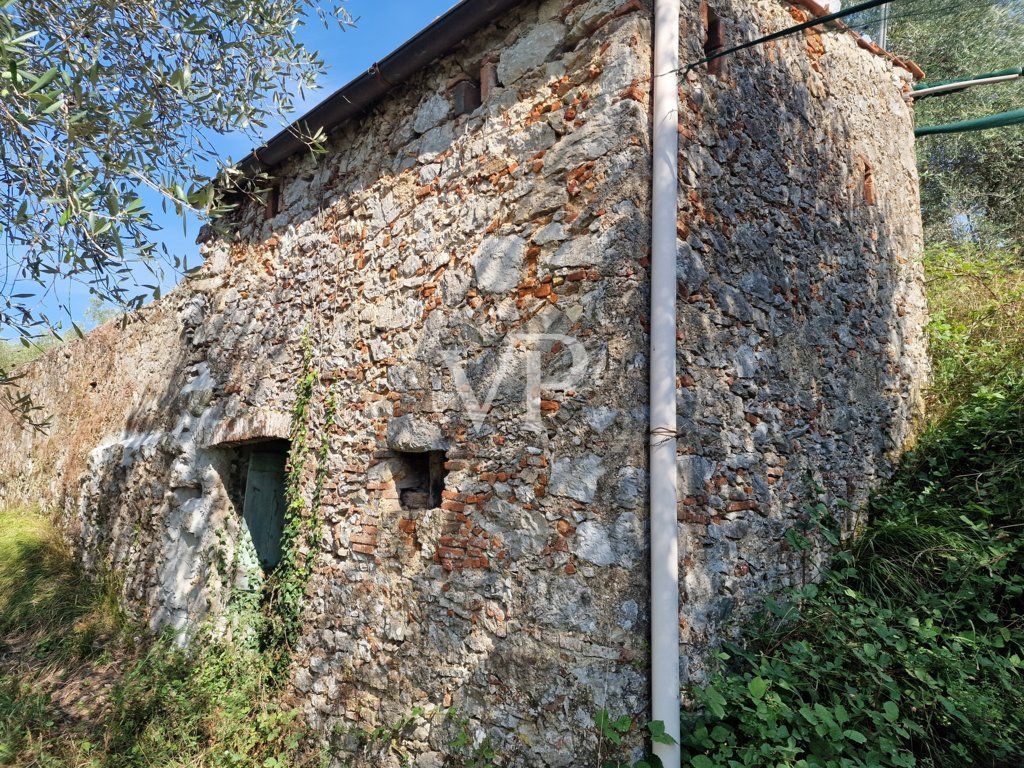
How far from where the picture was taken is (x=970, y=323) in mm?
5676

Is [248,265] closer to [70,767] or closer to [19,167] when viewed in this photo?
[19,167]

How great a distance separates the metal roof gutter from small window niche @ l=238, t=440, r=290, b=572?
2.37 metres

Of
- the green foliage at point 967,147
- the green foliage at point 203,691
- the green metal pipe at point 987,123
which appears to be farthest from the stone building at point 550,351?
the green foliage at point 967,147

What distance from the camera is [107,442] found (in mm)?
7938

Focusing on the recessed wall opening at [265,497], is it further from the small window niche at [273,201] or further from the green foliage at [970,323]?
the green foliage at [970,323]

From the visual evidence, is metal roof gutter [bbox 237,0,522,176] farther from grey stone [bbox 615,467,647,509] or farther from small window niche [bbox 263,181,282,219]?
grey stone [bbox 615,467,647,509]

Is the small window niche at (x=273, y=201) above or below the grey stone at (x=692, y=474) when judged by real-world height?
above

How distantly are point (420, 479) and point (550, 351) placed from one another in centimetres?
138

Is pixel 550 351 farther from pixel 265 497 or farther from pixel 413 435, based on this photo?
pixel 265 497

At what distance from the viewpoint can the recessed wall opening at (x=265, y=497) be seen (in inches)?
218

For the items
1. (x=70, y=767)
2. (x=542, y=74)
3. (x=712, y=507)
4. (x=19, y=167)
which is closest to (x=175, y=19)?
(x=19, y=167)

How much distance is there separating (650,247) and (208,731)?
4128mm

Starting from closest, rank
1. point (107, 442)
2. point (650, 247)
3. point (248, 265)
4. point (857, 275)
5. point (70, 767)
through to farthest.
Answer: point (650, 247) < point (70, 767) < point (857, 275) < point (248, 265) < point (107, 442)

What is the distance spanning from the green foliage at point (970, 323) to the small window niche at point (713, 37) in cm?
315
